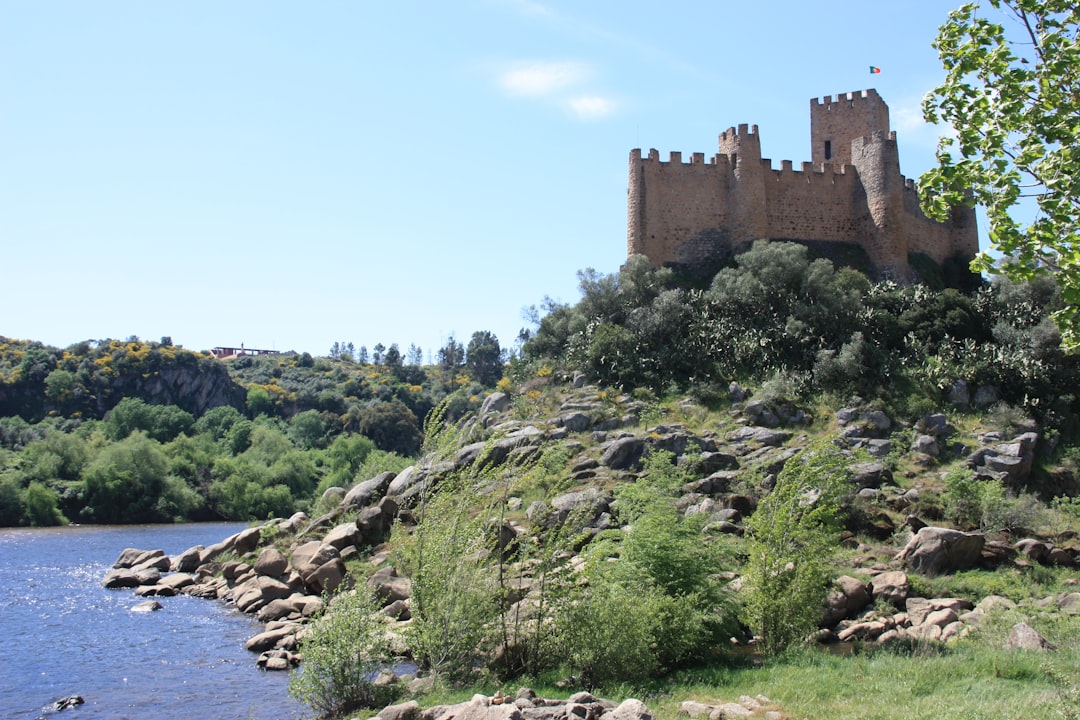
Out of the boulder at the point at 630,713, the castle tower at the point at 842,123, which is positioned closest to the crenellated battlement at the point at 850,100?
the castle tower at the point at 842,123

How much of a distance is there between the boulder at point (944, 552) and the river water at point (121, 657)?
43.4 feet

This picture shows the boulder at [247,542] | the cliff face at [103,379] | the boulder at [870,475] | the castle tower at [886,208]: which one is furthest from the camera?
the cliff face at [103,379]

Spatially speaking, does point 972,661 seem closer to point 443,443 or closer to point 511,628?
point 511,628

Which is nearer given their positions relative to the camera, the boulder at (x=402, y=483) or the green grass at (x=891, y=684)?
the green grass at (x=891, y=684)

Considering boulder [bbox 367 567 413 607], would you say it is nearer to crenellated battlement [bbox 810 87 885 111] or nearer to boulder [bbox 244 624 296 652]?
boulder [bbox 244 624 296 652]

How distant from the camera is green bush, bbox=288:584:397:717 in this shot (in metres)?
13.4

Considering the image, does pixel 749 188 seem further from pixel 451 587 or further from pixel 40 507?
pixel 40 507

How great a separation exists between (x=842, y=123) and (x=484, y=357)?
61.3 meters

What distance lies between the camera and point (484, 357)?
9550 cm

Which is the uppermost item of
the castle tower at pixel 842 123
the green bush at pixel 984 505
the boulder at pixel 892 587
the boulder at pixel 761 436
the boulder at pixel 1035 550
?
the castle tower at pixel 842 123

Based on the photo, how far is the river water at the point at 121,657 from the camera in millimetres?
15164

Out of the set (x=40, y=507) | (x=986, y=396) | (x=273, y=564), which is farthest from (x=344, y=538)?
(x=40, y=507)

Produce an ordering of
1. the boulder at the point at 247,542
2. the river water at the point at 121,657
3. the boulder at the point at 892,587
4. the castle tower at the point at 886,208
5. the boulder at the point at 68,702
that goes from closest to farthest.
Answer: the river water at the point at 121,657 < the boulder at the point at 68,702 < the boulder at the point at 892,587 < the boulder at the point at 247,542 < the castle tower at the point at 886,208

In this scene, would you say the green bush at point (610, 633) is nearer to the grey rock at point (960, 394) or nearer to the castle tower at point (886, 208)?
the grey rock at point (960, 394)
